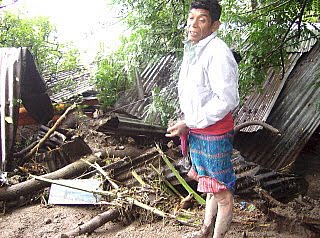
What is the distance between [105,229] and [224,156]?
5.62 feet

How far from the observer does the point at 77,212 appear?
434cm

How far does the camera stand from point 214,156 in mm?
2902

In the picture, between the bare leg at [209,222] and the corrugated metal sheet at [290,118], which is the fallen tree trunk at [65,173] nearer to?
the corrugated metal sheet at [290,118]

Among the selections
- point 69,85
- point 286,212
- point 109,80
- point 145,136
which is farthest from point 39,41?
point 286,212

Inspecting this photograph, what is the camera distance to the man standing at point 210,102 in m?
2.69

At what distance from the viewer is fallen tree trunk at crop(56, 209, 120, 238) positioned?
3.67 m

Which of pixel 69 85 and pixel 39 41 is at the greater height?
pixel 39 41

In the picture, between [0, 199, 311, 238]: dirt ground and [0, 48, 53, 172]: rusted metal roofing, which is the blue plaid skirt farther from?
[0, 48, 53, 172]: rusted metal roofing

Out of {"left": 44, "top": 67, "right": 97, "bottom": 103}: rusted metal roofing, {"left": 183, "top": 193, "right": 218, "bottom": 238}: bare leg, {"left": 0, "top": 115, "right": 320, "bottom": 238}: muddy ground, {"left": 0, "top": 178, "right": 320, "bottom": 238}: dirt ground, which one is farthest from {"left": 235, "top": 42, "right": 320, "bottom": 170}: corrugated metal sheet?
{"left": 44, "top": 67, "right": 97, "bottom": 103}: rusted metal roofing

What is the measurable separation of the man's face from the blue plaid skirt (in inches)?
30.6

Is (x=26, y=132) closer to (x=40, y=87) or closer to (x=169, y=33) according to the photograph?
(x=40, y=87)

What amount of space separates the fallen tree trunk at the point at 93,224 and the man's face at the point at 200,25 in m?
2.08

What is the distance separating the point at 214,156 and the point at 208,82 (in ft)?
1.91

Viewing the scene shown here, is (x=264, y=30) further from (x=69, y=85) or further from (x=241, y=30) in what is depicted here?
(x=69, y=85)
